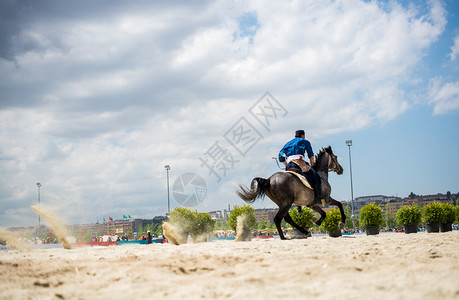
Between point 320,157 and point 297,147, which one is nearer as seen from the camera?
point 297,147

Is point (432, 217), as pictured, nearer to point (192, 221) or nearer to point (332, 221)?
point (332, 221)

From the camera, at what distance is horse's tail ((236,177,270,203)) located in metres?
12.7

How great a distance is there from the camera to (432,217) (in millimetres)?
16344

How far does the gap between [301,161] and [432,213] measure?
23.3ft

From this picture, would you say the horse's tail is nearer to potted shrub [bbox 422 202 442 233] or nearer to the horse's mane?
the horse's mane

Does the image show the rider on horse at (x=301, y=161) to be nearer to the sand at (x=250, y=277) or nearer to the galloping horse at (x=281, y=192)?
the galloping horse at (x=281, y=192)

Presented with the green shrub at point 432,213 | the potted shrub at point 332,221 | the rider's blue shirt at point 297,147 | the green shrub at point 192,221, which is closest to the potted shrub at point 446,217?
the green shrub at point 432,213

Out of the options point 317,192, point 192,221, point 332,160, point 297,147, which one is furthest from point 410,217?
point 192,221

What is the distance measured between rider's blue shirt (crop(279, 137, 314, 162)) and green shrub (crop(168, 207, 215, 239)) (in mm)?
5998

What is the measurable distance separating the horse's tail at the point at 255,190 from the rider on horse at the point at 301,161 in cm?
107

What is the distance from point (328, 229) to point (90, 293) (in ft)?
40.1

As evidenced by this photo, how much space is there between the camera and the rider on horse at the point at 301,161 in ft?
43.2

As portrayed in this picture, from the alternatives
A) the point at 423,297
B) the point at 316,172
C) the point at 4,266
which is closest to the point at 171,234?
the point at 316,172

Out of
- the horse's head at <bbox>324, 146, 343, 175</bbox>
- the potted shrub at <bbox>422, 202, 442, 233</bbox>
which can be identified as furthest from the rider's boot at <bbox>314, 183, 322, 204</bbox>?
the potted shrub at <bbox>422, 202, 442, 233</bbox>
